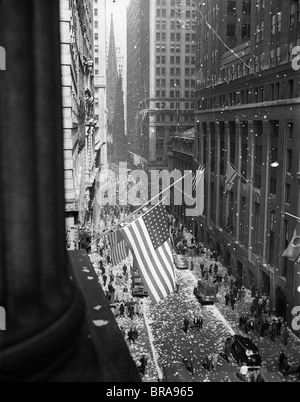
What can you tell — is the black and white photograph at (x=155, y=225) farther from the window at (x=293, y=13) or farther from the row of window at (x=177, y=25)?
the row of window at (x=177, y=25)

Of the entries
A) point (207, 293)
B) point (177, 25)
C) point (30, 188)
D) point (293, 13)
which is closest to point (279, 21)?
point (293, 13)

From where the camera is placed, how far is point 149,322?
2666cm

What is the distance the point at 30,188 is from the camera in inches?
93.4

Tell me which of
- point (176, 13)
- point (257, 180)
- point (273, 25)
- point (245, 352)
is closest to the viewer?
point (245, 352)

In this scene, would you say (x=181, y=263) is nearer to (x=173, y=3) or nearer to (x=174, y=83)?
(x=174, y=83)

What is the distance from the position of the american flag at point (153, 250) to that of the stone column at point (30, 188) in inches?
473

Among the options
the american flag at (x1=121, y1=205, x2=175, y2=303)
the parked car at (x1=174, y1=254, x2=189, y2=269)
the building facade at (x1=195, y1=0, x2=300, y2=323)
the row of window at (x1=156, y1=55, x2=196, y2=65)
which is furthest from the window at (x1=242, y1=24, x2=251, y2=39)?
the row of window at (x1=156, y1=55, x2=196, y2=65)

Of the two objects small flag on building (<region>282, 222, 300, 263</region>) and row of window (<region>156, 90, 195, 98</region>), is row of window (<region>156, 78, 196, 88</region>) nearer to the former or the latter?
row of window (<region>156, 90, 195, 98</region>)

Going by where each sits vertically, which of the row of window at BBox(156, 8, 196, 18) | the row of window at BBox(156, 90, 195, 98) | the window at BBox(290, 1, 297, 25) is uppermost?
the row of window at BBox(156, 8, 196, 18)

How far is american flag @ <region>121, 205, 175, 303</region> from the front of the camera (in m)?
14.6

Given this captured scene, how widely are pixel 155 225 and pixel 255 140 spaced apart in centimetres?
2516

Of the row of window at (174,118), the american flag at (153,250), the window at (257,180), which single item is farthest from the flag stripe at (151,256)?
the row of window at (174,118)

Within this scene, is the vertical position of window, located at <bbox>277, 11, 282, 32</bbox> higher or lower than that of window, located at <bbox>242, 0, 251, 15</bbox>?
lower
